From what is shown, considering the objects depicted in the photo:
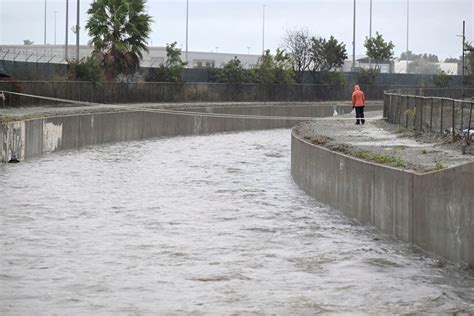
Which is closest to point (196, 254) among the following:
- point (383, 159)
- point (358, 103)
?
point (383, 159)

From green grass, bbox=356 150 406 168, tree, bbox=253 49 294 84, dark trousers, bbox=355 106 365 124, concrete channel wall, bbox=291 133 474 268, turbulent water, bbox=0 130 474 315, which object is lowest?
turbulent water, bbox=0 130 474 315

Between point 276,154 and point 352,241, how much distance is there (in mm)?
24992

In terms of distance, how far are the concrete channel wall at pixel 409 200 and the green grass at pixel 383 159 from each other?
1.52 feet

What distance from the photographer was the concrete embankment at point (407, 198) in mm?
16922

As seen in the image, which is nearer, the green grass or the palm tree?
the green grass

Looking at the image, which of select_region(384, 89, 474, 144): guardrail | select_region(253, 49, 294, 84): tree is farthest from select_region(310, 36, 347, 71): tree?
select_region(384, 89, 474, 144): guardrail

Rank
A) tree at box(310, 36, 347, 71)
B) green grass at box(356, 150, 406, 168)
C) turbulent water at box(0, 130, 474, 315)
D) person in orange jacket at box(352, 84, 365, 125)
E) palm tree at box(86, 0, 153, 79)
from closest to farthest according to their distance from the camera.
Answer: turbulent water at box(0, 130, 474, 315)
green grass at box(356, 150, 406, 168)
person in orange jacket at box(352, 84, 365, 125)
palm tree at box(86, 0, 153, 79)
tree at box(310, 36, 347, 71)

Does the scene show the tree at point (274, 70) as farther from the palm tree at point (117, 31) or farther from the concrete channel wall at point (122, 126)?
the palm tree at point (117, 31)

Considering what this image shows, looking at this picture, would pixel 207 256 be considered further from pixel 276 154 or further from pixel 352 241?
pixel 276 154

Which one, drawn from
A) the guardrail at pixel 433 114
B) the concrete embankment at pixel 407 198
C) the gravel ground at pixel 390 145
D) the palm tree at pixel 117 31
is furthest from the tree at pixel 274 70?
the concrete embankment at pixel 407 198

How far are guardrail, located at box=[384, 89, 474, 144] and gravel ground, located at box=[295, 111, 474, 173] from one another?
41 cm

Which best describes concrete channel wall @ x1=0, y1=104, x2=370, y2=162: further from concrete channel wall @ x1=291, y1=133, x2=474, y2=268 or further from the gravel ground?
concrete channel wall @ x1=291, y1=133, x2=474, y2=268

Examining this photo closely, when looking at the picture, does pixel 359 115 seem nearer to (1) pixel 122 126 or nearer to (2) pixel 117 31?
(1) pixel 122 126

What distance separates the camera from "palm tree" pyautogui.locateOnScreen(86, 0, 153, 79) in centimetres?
6519
